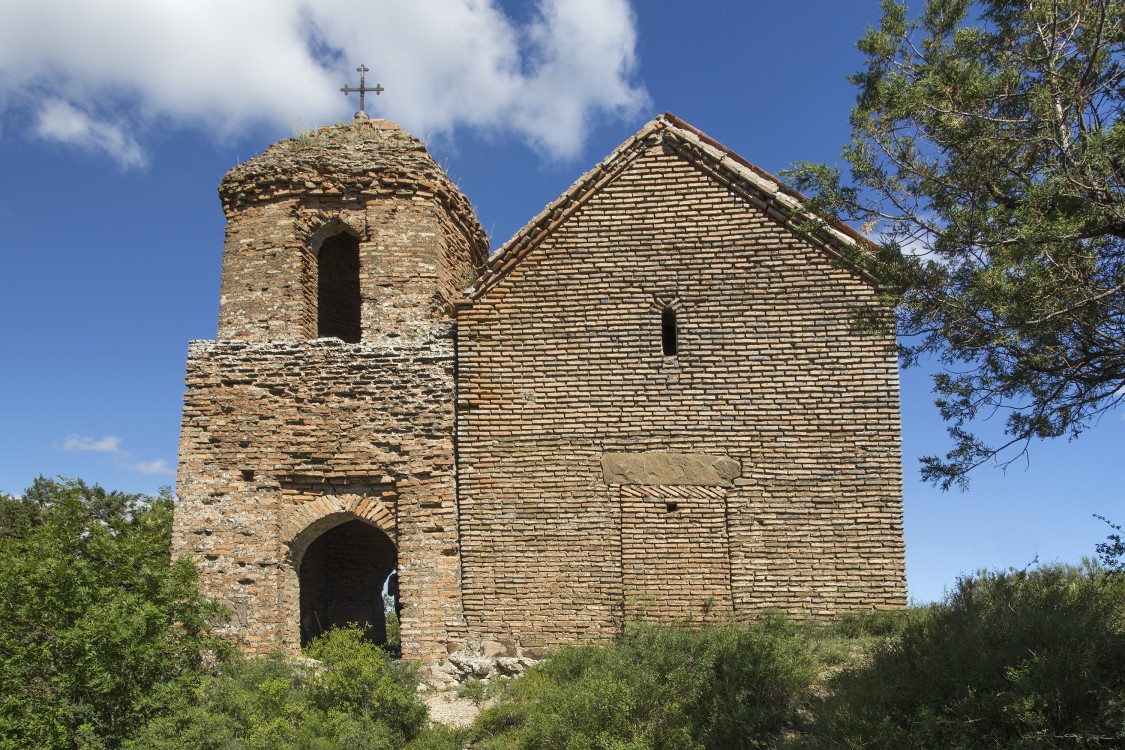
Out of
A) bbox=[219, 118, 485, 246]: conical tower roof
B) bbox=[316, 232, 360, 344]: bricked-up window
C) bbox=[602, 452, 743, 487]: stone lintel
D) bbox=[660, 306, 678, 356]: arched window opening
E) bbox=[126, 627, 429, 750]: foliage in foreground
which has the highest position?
bbox=[219, 118, 485, 246]: conical tower roof

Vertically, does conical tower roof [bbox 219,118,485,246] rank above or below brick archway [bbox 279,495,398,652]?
above

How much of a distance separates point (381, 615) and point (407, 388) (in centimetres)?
556

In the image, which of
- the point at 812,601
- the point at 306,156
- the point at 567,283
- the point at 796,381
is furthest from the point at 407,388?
the point at 812,601

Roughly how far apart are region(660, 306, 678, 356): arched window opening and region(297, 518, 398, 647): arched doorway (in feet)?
19.3

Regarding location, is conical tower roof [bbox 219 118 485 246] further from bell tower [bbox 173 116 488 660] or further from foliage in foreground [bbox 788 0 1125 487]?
foliage in foreground [bbox 788 0 1125 487]

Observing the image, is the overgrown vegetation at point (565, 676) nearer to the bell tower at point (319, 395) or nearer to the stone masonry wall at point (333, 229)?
the bell tower at point (319, 395)

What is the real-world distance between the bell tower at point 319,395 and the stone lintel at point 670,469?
206 centimetres

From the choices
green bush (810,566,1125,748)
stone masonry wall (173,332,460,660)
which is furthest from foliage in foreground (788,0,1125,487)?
stone masonry wall (173,332,460,660)

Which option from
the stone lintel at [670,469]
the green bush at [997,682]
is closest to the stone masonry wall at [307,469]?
the stone lintel at [670,469]

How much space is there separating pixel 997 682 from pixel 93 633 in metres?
8.63

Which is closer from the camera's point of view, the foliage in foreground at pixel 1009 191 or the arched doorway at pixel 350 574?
the foliage in foreground at pixel 1009 191

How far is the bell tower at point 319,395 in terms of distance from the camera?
995 centimetres

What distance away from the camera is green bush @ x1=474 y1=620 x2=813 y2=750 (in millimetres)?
7316

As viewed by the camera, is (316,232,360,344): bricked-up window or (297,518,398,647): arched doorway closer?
(297,518,398,647): arched doorway
